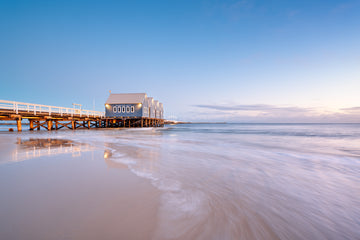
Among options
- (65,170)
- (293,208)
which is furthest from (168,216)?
(65,170)

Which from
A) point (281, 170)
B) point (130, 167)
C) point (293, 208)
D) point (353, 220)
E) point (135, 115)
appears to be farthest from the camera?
point (135, 115)

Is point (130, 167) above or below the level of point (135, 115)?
below

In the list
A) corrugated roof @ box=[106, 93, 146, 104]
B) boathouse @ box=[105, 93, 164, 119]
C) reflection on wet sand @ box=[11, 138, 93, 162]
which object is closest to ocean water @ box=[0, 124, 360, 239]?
reflection on wet sand @ box=[11, 138, 93, 162]

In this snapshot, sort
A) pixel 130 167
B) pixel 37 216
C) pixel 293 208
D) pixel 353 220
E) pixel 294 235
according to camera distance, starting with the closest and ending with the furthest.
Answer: pixel 294 235 → pixel 37 216 → pixel 353 220 → pixel 293 208 → pixel 130 167

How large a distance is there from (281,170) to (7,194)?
7.05m

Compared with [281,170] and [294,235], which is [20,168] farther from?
[281,170]

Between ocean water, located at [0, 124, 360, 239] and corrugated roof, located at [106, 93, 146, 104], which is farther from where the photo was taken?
corrugated roof, located at [106, 93, 146, 104]

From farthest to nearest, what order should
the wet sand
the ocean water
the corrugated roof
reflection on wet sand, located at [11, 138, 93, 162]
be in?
the corrugated roof < reflection on wet sand, located at [11, 138, 93, 162] < the ocean water < the wet sand

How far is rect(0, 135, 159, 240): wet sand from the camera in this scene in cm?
201

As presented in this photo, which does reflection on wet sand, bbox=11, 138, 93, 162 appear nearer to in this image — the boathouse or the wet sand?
the wet sand

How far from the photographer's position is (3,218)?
222cm

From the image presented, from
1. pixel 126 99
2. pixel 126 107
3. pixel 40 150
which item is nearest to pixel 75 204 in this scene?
pixel 40 150

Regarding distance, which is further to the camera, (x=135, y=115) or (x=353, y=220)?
(x=135, y=115)

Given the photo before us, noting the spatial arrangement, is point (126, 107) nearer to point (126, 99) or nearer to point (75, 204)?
point (126, 99)
